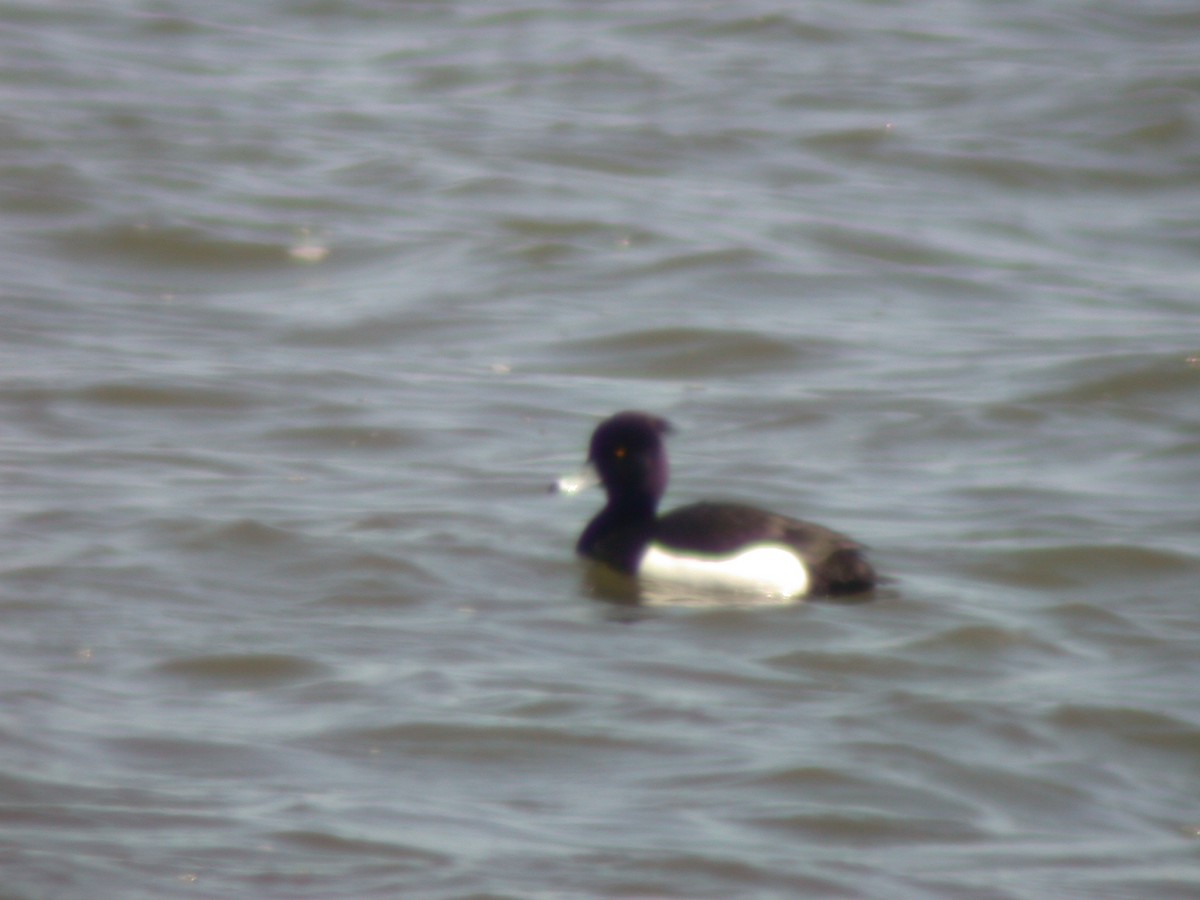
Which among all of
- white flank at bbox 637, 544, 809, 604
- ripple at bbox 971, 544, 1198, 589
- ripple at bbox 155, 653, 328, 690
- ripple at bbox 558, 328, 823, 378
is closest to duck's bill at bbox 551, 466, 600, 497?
white flank at bbox 637, 544, 809, 604

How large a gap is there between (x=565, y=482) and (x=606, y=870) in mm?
3374

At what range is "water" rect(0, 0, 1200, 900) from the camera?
600 centimetres

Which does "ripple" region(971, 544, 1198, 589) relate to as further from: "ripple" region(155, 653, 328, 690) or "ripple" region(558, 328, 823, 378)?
"ripple" region(558, 328, 823, 378)

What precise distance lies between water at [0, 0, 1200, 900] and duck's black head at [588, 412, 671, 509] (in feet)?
1.26

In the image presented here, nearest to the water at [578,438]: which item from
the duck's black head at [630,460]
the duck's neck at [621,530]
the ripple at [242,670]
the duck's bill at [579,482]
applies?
the ripple at [242,670]

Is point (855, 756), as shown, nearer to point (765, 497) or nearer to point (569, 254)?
point (765, 497)

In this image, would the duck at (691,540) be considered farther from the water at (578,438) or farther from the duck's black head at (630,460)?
the water at (578,438)

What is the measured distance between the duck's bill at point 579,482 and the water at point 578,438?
0.28 meters

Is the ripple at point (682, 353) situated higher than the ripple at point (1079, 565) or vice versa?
the ripple at point (682, 353)

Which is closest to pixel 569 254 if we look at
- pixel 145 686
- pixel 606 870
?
pixel 145 686

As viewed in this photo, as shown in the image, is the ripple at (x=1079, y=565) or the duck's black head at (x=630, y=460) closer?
the ripple at (x=1079, y=565)

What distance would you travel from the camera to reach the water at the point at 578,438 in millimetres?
6000

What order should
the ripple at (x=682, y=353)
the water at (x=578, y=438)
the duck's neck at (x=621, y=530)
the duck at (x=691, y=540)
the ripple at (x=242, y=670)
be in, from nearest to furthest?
the water at (x=578, y=438) < the ripple at (x=242, y=670) < the duck at (x=691, y=540) < the duck's neck at (x=621, y=530) < the ripple at (x=682, y=353)

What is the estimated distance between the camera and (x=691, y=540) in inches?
331
